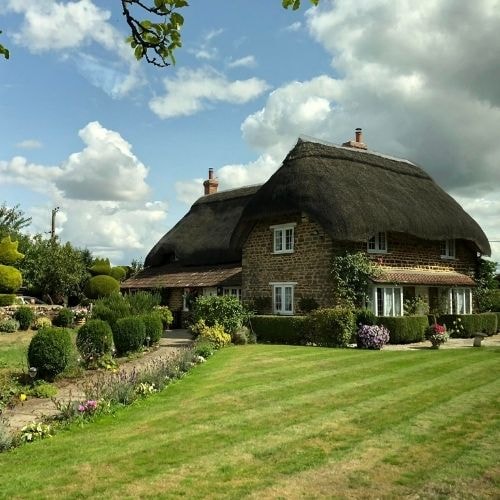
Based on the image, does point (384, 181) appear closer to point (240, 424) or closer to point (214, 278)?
point (214, 278)

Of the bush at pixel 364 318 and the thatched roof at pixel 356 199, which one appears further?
the thatched roof at pixel 356 199

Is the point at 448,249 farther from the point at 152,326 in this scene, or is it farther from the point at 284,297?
the point at 152,326

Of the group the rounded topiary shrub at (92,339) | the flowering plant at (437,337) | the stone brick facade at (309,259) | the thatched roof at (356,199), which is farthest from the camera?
the stone brick facade at (309,259)

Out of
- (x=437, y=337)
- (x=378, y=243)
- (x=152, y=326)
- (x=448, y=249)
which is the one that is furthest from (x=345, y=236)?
(x=448, y=249)

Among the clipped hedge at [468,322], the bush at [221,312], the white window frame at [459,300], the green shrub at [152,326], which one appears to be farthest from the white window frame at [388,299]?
the green shrub at [152,326]

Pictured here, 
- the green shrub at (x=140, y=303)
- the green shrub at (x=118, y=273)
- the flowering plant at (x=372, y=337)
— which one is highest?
the green shrub at (x=118, y=273)

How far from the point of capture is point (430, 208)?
2441 centimetres

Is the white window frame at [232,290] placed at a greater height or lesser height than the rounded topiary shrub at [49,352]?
greater

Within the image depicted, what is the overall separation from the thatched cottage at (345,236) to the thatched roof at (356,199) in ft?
0.14

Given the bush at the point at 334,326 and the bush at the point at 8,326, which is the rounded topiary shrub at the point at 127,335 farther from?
the bush at the point at 8,326

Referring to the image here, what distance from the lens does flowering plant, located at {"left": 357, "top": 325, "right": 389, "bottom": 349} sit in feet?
58.2

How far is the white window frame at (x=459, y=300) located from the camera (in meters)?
24.3

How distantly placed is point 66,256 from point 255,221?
16.8 meters

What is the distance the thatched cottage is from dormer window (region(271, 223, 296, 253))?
4 centimetres
